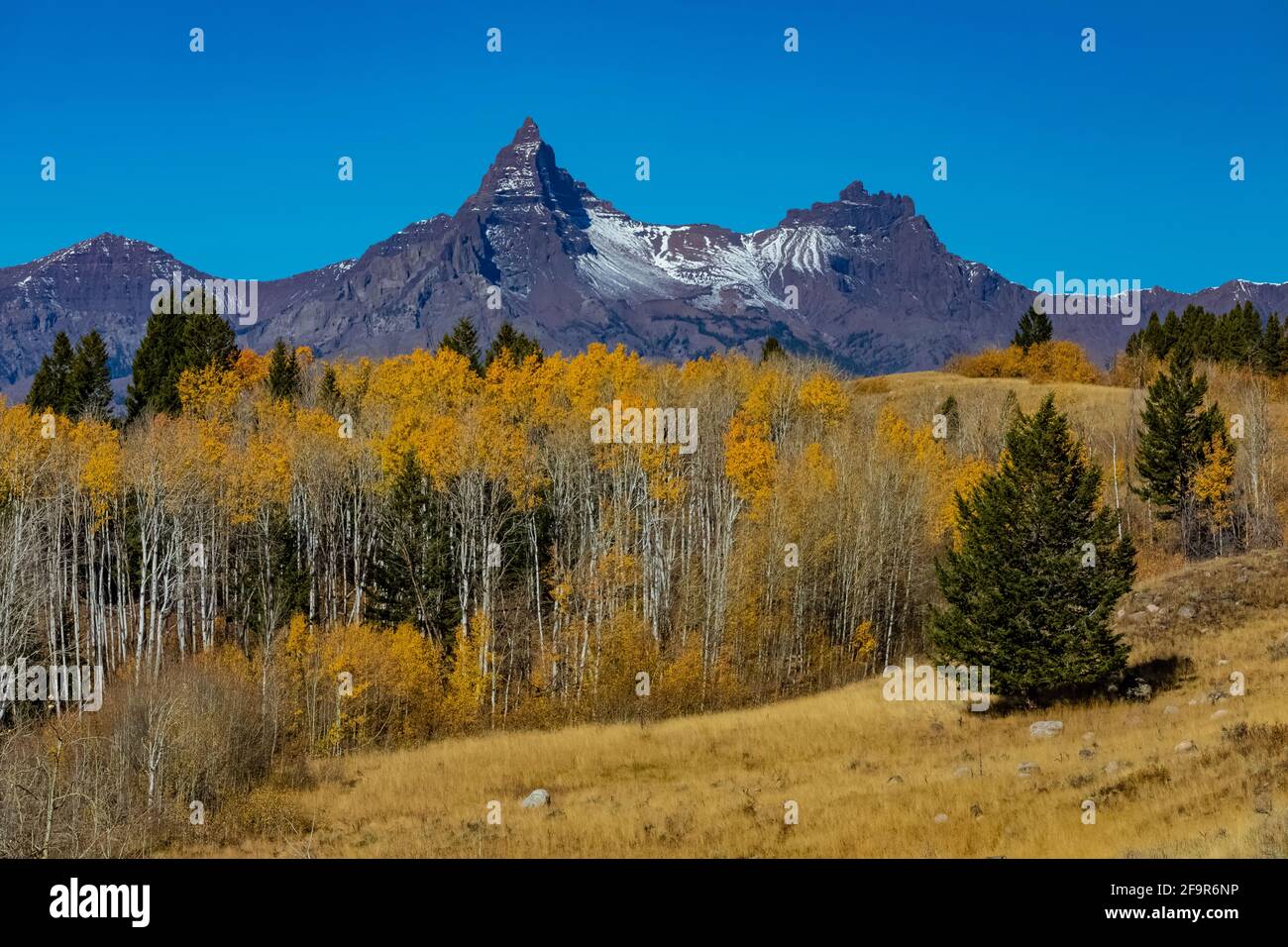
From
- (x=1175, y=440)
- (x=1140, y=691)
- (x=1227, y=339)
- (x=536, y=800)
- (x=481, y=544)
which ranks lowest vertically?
(x=536, y=800)

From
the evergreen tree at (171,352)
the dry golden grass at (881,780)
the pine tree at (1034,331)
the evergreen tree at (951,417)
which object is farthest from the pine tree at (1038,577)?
the pine tree at (1034,331)

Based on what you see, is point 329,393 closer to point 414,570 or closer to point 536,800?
point 414,570

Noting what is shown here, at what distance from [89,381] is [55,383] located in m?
2.90

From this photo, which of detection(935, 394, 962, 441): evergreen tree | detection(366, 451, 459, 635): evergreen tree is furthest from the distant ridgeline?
detection(366, 451, 459, 635): evergreen tree

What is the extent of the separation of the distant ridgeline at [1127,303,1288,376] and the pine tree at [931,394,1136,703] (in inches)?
3008

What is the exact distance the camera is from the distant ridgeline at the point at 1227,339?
342ft

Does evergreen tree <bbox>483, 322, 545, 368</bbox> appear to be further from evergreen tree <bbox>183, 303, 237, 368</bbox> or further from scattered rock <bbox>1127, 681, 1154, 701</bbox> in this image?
scattered rock <bbox>1127, 681, 1154, 701</bbox>

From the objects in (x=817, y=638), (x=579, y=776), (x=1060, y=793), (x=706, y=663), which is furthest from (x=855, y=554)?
(x=1060, y=793)

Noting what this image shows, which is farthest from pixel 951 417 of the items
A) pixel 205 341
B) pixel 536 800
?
pixel 536 800

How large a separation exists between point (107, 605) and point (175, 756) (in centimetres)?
3421

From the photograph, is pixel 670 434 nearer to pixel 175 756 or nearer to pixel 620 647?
pixel 620 647

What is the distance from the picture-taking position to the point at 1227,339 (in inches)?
4232

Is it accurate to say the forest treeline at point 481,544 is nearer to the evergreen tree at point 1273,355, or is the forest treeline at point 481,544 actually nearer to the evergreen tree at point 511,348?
the evergreen tree at point 511,348

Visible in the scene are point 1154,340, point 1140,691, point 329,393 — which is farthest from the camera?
point 1154,340
